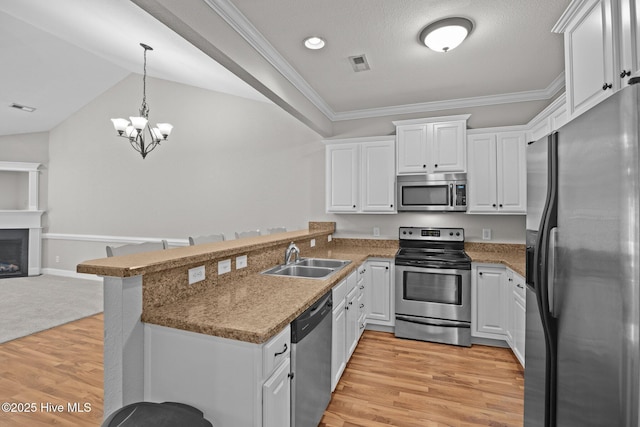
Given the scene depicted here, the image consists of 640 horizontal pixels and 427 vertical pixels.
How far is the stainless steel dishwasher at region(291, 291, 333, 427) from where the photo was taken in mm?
1510

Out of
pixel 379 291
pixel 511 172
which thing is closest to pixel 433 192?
pixel 511 172

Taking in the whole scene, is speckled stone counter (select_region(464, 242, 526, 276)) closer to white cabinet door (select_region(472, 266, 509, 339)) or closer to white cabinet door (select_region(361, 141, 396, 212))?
white cabinet door (select_region(472, 266, 509, 339))

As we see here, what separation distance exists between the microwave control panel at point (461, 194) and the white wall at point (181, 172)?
177cm

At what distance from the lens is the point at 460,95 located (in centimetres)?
353

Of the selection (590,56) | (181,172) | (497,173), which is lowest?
(497,173)

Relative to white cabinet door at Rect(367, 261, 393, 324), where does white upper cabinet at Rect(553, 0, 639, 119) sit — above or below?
above

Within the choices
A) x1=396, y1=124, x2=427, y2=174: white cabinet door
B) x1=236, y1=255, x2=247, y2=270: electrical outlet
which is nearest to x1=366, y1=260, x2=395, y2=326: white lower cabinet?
x1=396, y1=124, x2=427, y2=174: white cabinet door

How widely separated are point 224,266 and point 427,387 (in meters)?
1.81

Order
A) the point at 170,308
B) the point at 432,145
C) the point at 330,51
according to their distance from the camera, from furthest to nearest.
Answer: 1. the point at 432,145
2. the point at 330,51
3. the point at 170,308

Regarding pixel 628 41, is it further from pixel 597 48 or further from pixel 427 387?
pixel 427 387

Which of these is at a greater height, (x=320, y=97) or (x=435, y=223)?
(x=320, y=97)

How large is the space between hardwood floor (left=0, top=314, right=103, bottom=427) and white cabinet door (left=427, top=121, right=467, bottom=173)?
12.1ft

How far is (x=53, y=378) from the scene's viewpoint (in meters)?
2.48

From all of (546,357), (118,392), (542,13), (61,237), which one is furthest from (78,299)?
(542,13)
